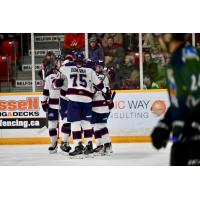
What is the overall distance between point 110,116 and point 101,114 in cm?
9

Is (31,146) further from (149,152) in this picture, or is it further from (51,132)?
(149,152)

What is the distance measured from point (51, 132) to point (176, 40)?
180cm

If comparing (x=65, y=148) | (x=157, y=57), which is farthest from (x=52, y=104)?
(x=157, y=57)

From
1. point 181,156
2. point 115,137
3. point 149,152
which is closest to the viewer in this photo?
point 181,156

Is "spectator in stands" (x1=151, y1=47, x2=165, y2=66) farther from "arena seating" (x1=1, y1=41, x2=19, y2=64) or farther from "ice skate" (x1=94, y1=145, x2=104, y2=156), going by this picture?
"arena seating" (x1=1, y1=41, x2=19, y2=64)

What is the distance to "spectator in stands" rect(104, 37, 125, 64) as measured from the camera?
519 centimetres

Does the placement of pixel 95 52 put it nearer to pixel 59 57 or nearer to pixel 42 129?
pixel 59 57

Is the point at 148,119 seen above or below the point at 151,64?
below

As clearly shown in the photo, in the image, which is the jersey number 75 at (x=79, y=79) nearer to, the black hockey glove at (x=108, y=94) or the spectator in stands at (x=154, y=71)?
the black hockey glove at (x=108, y=94)

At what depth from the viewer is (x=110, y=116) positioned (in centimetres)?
533

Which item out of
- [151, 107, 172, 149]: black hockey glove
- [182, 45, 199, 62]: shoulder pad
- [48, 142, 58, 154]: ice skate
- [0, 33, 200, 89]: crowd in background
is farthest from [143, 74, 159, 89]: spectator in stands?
[151, 107, 172, 149]: black hockey glove

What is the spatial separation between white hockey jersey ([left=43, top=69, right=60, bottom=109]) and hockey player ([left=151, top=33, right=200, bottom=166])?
72.3 inches

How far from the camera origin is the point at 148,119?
5055 mm

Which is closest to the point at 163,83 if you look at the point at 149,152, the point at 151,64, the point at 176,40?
the point at 151,64
